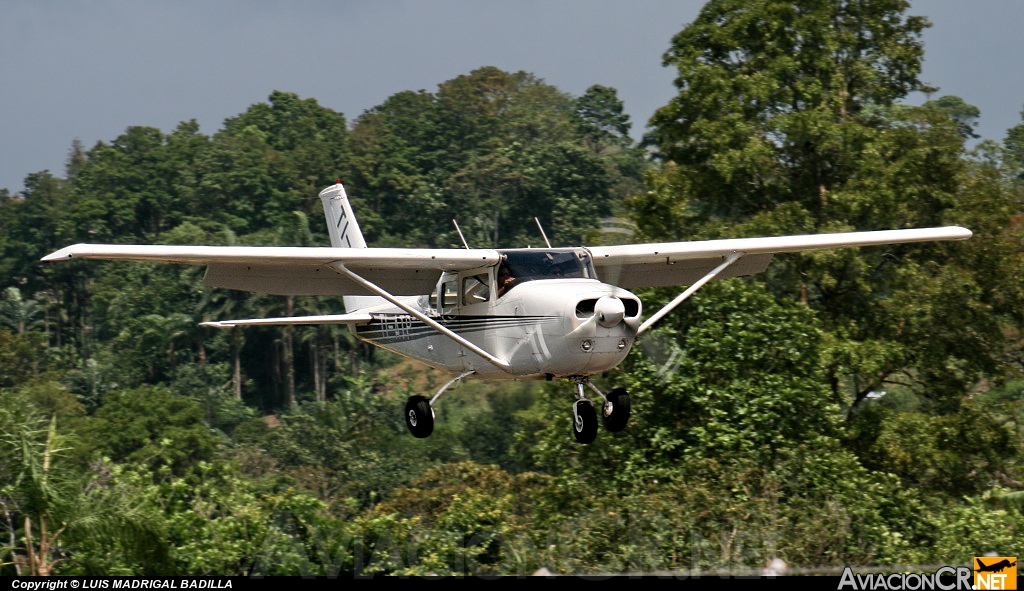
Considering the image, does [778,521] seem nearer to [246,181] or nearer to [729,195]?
[729,195]

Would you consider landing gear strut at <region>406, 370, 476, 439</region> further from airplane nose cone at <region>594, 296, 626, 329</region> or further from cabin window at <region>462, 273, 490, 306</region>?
airplane nose cone at <region>594, 296, 626, 329</region>

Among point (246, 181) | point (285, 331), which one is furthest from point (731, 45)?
point (246, 181)

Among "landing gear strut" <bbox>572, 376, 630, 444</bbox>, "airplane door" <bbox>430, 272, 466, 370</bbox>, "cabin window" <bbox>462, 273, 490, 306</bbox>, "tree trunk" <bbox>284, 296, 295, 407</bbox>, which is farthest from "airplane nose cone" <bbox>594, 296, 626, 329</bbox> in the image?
"tree trunk" <bbox>284, 296, 295, 407</bbox>

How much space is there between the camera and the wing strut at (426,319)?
17156 millimetres

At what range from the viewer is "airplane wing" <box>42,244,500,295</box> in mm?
16375

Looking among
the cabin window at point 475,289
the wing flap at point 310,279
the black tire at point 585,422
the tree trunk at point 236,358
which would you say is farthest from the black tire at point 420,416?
the tree trunk at point 236,358

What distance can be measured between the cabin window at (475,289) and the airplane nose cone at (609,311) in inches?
71.3

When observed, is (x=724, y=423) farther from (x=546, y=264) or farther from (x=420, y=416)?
(x=546, y=264)

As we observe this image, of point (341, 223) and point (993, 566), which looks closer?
point (993, 566)

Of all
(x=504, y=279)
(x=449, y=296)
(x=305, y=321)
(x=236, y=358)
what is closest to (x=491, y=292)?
(x=504, y=279)

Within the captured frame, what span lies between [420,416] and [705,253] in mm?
4241

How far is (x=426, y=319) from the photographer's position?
57.2 ft

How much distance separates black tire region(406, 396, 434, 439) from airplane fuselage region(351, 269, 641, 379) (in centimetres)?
58

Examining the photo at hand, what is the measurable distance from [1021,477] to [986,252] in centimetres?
538
